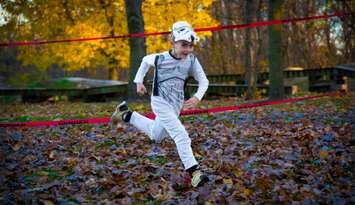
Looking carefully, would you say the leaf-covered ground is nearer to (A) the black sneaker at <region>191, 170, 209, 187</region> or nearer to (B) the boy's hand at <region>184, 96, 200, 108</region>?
(A) the black sneaker at <region>191, 170, 209, 187</region>

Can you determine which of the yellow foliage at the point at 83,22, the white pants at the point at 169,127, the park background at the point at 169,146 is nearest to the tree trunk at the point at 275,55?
the park background at the point at 169,146

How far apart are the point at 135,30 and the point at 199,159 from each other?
31.2ft

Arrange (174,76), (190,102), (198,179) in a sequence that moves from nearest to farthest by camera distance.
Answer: (198,179)
(190,102)
(174,76)

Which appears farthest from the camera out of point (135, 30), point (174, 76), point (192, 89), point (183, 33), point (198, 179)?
point (192, 89)

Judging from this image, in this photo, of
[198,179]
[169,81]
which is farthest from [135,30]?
[198,179]

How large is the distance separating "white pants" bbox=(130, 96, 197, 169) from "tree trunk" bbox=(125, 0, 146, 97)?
8774mm

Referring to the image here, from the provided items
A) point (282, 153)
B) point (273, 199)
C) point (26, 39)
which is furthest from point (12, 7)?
point (273, 199)

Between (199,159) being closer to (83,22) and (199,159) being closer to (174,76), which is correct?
(174,76)

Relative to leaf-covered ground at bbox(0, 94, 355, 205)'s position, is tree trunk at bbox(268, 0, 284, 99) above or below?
above

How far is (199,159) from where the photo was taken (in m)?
6.39

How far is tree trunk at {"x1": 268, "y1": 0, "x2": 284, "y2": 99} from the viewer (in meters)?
13.0

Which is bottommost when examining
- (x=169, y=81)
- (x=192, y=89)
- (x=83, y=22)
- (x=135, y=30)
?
(x=192, y=89)

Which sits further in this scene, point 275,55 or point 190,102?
point 275,55

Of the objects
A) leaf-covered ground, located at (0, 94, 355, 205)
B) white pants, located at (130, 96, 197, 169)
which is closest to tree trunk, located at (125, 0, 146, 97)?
leaf-covered ground, located at (0, 94, 355, 205)
